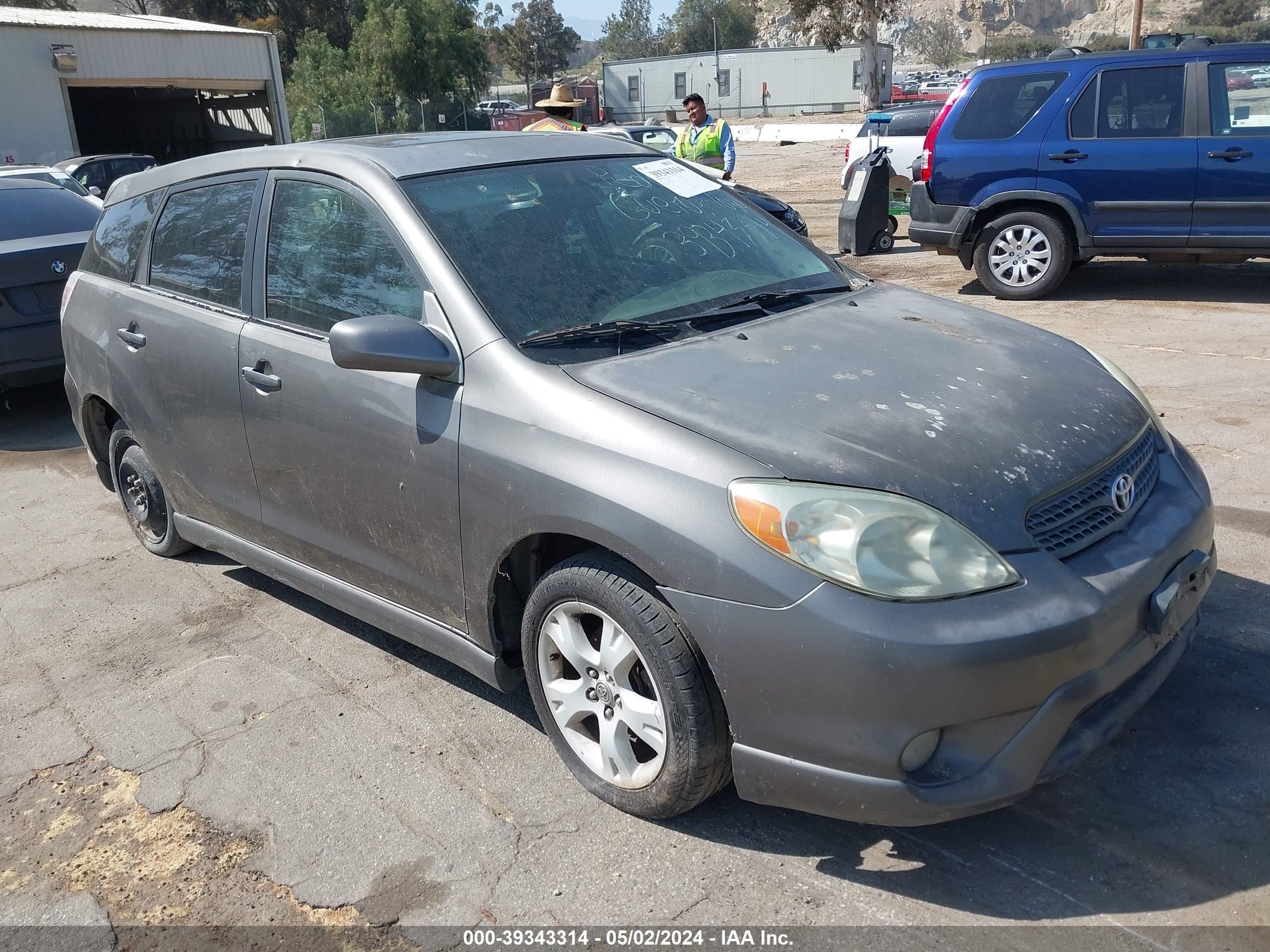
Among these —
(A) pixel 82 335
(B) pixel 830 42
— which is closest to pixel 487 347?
(A) pixel 82 335

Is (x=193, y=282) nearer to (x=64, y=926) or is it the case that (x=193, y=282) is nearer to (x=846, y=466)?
(x=64, y=926)

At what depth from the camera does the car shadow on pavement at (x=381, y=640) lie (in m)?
3.61

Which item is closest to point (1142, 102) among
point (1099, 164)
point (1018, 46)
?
point (1099, 164)

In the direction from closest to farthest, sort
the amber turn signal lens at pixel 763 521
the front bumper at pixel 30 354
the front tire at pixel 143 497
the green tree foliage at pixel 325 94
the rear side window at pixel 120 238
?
the amber turn signal lens at pixel 763 521 → the rear side window at pixel 120 238 → the front tire at pixel 143 497 → the front bumper at pixel 30 354 → the green tree foliage at pixel 325 94

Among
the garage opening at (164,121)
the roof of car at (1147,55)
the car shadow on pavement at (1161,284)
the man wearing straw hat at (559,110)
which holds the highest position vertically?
the garage opening at (164,121)

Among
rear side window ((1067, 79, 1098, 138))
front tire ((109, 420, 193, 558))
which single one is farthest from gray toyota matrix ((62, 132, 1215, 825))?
rear side window ((1067, 79, 1098, 138))

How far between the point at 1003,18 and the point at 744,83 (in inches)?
2745

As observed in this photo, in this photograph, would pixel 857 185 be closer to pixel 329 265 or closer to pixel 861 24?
pixel 329 265

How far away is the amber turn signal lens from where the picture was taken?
8.08 feet

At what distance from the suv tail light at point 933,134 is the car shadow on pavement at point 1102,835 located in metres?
7.01

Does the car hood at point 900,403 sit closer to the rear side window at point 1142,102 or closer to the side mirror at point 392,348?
the side mirror at point 392,348

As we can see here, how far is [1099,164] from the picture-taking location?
8.71 meters

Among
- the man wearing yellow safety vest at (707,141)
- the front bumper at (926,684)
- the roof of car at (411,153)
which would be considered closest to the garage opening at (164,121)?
the man wearing yellow safety vest at (707,141)

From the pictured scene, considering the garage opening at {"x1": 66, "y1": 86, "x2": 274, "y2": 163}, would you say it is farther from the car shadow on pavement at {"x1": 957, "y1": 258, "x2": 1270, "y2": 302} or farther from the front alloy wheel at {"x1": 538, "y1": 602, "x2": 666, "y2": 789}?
the front alloy wheel at {"x1": 538, "y1": 602, "x2": 666, "y2": 789}
